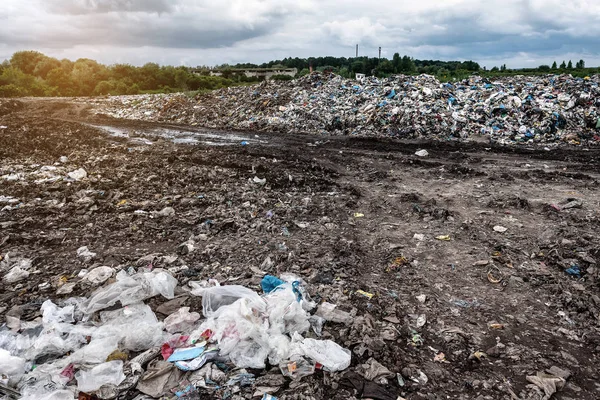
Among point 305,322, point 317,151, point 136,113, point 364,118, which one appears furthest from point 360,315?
point 136,113

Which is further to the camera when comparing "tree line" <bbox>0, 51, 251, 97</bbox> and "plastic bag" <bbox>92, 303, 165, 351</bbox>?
"tree line" <bbox>0, 51, 251, 97</bbox>

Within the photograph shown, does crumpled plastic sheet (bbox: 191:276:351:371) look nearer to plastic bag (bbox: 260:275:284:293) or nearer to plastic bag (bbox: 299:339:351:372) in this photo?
plastic bag (bbox: 299:339:351:372)

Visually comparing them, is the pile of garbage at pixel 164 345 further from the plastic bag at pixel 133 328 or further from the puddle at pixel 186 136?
the puddle at pixel 186 136

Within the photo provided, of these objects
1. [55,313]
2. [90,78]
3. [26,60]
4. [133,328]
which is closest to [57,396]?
[133,328]

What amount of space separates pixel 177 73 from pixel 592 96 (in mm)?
33861

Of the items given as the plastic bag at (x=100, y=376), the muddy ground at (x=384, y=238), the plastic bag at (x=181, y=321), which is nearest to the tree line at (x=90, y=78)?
the muddy ground at (x=384, y=238)

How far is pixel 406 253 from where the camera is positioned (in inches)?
169

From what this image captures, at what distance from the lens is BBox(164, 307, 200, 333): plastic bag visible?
2.91 m

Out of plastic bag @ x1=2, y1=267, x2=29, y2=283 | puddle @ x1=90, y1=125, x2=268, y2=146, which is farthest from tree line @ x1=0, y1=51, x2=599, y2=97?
plastic bag @ x1=2, y1=267, x2=29, y2=283

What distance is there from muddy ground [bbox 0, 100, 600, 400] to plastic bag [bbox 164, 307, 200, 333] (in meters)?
0.70

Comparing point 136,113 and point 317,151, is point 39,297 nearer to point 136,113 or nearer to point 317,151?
point 317,151

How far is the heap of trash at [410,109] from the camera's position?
33.7 ft

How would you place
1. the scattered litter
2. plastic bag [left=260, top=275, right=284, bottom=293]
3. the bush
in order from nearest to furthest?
plastic bag [left=260, top=275, right=284, bottom=293]
the scattered litter
the bush

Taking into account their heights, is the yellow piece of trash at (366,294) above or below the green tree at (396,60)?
below
